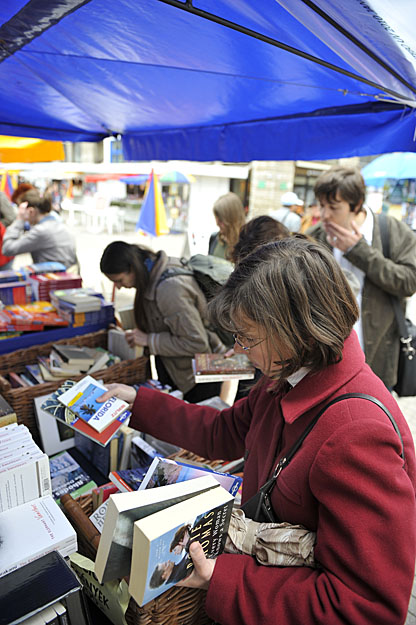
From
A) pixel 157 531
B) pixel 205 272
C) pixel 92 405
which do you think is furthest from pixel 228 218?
pixel 157 531

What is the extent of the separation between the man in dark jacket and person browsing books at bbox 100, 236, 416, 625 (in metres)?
1.57

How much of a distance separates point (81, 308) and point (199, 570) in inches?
83.4

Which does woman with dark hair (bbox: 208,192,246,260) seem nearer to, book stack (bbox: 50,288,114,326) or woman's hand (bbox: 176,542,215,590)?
book stack (bbox: 50,288,114,326)

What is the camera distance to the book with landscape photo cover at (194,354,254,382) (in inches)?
75.7

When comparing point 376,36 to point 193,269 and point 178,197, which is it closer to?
point 193,269

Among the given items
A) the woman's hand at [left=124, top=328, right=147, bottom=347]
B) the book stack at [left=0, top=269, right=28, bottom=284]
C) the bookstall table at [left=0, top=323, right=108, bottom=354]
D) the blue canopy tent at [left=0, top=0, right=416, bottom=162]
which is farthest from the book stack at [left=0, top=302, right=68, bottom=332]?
the blue canopy tent at [left=0, top=0, right=416, bottom=162]

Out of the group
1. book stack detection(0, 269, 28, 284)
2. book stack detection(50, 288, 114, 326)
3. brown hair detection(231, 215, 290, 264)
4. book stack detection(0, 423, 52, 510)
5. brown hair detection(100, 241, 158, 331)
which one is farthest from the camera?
book stack detection(0, 269, 28, 284)

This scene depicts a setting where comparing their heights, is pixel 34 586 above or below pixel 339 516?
below

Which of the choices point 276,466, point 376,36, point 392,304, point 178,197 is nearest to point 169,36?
point 376,36

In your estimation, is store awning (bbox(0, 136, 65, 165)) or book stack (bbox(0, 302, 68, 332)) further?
store awning (bbox(0, 136, 65, 165))

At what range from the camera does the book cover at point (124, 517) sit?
839mm

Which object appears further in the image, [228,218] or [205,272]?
[228,218]

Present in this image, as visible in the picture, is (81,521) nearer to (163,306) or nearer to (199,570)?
(199,570)

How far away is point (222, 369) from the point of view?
196 cm
